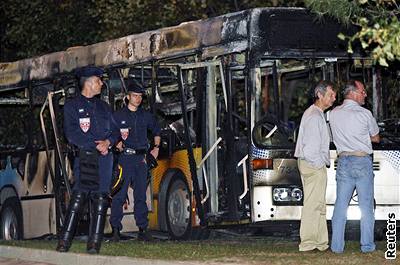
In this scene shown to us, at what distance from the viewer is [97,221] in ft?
42.3

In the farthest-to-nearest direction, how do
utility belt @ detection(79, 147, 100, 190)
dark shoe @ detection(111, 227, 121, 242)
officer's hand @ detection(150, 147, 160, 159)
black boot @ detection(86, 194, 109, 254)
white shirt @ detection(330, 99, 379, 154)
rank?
officer's hand @ detection(150, 147, 160, 159) → dark shoe @ detection(111, 227, 121, 242) → black boot @ detection(86, 194, 109, 254) → utility belt @ detection(79, 147, 100, 190) → white shirt @ detection(330, 99, 379, 154)

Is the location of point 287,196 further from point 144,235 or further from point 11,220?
point 11,220

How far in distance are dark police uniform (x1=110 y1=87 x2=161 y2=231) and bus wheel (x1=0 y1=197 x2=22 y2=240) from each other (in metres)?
3.70

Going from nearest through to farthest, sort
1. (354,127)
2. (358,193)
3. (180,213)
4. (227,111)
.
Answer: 1. (354,127)
2. (358,193)
3. (227,111)
4. (180,213)

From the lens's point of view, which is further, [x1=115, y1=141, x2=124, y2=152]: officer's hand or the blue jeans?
[x1=115, y1=141, x2=124, y2=152]: officer's hand

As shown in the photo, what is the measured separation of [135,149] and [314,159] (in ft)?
11.3

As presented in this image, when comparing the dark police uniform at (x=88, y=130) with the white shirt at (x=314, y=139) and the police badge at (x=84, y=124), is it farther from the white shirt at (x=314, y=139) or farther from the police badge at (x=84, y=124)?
the white shirt at (x=314, y=139)

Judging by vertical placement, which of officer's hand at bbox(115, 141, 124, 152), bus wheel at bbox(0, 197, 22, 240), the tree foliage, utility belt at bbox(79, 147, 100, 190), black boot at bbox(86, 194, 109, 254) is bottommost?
bus wheel at bbox(0, 197, 22, 240)

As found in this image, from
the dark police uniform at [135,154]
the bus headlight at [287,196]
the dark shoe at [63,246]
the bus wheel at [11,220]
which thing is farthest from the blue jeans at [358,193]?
the bus wheel at [11,220]

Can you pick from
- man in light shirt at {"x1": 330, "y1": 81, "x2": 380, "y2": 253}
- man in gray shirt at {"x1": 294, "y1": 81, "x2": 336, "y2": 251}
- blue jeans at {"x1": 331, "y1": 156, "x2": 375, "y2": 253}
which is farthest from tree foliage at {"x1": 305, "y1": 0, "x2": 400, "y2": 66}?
blue jeans at {"x1": 331, "y1": 156, "x2": 375, "y2": 253}

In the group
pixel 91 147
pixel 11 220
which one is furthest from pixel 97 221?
pixel 11 220

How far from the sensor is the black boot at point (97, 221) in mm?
12852

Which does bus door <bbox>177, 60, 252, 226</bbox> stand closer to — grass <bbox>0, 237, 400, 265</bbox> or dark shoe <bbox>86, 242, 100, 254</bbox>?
grass <bbox>0, 237, 400, 265</bbox>

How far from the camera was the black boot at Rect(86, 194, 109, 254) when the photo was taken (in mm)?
12852
